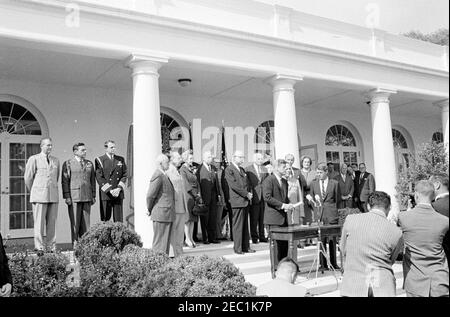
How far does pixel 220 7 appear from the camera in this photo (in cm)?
966

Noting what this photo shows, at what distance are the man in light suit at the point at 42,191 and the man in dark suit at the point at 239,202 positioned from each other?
327 centimetres

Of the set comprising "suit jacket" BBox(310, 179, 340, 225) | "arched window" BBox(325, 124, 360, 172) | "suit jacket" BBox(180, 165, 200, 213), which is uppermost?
"arched window" BBox(325, 124, 360, 172)

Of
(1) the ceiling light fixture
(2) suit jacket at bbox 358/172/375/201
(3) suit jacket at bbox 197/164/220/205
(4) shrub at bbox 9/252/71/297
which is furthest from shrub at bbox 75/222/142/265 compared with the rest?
(2) suit jacket at bbox 358/172/375/201

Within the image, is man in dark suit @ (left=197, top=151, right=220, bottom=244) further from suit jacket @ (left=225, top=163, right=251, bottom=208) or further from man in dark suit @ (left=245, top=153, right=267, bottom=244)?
suit jacket @ (left=225, top=163, right=251, bottom=208)

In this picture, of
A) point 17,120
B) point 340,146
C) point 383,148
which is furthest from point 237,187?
point 340,146

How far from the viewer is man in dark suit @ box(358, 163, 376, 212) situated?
38.5 ft

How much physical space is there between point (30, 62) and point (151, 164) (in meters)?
3.71

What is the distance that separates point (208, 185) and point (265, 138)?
5846 mm

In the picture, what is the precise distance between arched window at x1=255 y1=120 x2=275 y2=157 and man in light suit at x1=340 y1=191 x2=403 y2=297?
1078 centimetres

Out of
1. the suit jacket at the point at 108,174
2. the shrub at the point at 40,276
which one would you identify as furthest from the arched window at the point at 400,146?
the shrub at the point at 40,276
